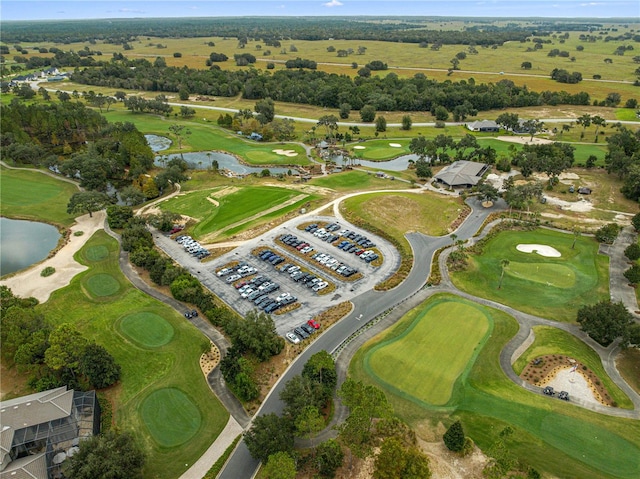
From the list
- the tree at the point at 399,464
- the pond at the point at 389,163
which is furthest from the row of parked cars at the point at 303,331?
the pond at the point at 389,163

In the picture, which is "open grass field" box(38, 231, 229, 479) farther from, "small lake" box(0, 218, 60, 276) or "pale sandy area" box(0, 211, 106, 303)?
"small lake" box(0, 218, 60, 276)

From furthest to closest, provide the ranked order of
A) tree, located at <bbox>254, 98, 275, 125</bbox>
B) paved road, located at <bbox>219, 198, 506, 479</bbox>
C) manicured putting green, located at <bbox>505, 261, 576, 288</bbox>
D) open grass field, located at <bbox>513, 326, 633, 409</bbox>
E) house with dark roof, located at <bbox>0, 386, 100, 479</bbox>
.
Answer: tree, located at <bbox>254, 98, 275, 125</bbox> → manicured putting green, located at <bbox>505, 261, 576, 288</bbox> → open grass field, located at <bbox>513, 326, 633, 409</bbox> → paved road, located at <bbox>219, 198, 506, 479</bbox> → house with dark roof, located at <bbox>0, 386, 100, 479</bbox>

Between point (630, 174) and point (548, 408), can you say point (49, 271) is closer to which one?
point (548, 408)

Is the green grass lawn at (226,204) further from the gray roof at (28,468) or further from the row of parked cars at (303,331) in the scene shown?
the gray roof at (28,468)

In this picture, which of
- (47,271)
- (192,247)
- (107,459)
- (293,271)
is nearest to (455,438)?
(107,459)

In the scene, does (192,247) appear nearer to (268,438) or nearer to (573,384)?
(268,438)

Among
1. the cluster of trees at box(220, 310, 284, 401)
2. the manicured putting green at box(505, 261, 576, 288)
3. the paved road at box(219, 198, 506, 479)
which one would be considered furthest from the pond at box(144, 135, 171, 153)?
the manicured putting green at box(505, 261, 576, 288)
